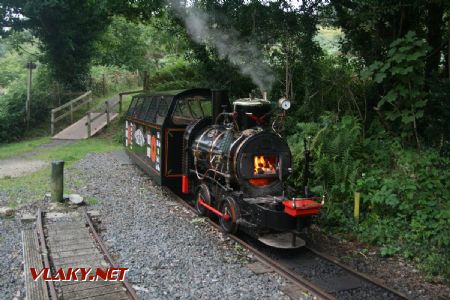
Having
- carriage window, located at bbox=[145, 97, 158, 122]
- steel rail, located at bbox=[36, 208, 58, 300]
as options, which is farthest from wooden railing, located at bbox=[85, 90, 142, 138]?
steel rail, located at bbox=[36, 208, 58, 300]

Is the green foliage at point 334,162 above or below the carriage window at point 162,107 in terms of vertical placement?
below

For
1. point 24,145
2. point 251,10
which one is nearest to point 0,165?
point 24,145

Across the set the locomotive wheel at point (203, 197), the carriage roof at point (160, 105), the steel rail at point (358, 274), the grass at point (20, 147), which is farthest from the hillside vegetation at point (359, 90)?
the grass at point (20, 147)

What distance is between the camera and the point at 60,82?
2309cm

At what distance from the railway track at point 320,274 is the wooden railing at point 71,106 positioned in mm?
15890

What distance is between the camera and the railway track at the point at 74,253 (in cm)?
497

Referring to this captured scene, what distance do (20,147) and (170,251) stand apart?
13.6 meters

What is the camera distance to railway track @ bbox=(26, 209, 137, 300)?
4973 mm

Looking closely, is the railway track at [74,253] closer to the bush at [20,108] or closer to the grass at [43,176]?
A: the grass at [43,176]

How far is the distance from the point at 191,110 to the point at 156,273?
14.6ft

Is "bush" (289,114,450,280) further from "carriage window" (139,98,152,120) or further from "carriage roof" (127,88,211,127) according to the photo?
"carriage window" (139,98,152,120)

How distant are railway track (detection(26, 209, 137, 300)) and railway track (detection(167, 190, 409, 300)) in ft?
6.42

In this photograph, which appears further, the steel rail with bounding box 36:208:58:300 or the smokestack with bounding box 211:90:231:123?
the smokestack with bounding box 211:90:231:123

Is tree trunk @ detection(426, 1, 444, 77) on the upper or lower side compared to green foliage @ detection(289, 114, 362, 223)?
upper
